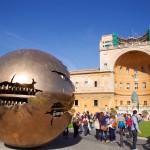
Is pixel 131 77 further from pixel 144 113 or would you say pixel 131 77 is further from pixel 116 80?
pixel 144 113

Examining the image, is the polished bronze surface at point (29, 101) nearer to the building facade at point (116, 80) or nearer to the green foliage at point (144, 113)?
the green foliage at point (144, 113)

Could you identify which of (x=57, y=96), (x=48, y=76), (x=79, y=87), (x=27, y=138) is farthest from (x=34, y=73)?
(x=79, y=87)

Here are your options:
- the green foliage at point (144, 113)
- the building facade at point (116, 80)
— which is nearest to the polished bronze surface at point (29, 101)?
the green foliage at point (144, 113)

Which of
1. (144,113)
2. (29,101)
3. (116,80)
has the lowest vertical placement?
(144,113)

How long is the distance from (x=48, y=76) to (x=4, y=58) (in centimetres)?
195

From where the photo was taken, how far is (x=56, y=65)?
941 centimetres

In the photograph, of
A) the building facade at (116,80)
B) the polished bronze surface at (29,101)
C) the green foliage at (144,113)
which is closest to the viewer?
the polished bronze surface at (29,101)

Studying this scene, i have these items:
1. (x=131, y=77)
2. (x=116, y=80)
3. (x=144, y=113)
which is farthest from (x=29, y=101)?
(x=131, y=77)

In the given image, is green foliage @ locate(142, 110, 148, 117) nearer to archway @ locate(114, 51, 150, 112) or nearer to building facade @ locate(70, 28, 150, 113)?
building facade @ locate(70, 28, 150, 113)

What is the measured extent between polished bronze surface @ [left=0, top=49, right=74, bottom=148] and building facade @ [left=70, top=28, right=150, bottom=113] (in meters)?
42.8

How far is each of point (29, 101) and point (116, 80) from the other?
4756cm

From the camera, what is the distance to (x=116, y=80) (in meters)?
54.4

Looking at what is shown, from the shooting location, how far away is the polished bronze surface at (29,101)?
8.12 meters

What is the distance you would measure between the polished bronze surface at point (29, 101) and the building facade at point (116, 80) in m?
42.8
